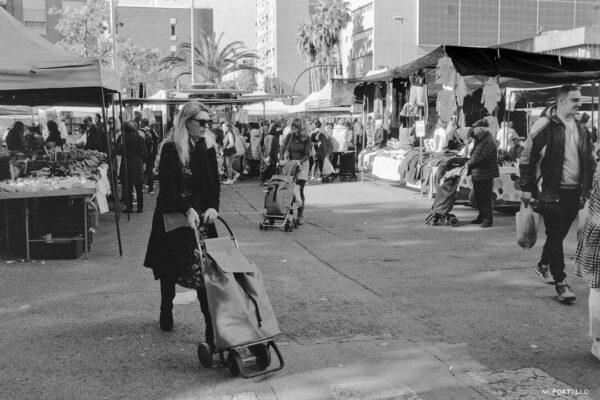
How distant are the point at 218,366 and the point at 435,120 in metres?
14.9

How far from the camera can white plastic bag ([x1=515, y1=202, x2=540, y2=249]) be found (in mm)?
7603

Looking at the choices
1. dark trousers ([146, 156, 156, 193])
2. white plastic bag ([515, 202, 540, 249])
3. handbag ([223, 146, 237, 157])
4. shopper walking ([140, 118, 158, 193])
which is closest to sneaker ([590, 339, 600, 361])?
white plastic bag ([515, 202, 540, 249])

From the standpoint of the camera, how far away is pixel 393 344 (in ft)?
18.7

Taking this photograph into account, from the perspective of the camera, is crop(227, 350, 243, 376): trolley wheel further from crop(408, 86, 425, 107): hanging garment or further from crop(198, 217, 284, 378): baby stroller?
crop(408, 86, 425, 107): hanging garment

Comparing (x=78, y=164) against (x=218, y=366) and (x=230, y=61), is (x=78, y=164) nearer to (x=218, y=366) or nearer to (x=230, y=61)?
(x=218, y=366)

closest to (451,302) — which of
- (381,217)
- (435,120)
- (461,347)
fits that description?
(461,347)

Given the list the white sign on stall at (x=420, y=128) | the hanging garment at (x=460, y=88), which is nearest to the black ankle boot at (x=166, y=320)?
the hanging garment at (x=460, y=88)

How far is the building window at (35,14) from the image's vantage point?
7950cm

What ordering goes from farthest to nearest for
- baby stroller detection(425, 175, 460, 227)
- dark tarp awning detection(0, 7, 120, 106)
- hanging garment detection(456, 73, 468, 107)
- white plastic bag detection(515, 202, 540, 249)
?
hanging garment detection(456, 73, 468, 107), baby stroller detection(425, 175, 460, 227), dark tarp awning detection(0, 7, 120, 106), white plastic bag detection(515, 202, 540, 249)

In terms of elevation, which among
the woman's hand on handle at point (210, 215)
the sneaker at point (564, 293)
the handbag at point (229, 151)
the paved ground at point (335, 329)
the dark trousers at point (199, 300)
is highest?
the woman's hand on handle at point (210, 215)

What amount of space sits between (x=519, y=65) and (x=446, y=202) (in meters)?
2.61

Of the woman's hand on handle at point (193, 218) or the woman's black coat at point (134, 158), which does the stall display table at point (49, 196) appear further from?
the woman's hand on handle at point (193, 218)

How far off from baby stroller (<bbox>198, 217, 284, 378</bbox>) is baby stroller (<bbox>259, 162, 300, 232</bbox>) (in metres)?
6.88

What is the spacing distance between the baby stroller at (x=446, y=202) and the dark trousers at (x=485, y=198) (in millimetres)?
401
